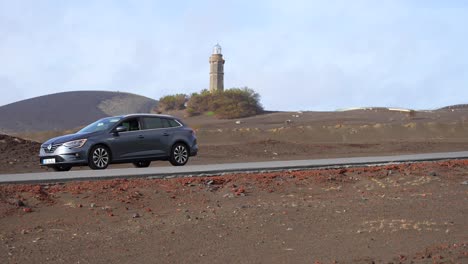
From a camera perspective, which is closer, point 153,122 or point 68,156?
point 68,156

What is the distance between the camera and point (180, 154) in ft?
72.9

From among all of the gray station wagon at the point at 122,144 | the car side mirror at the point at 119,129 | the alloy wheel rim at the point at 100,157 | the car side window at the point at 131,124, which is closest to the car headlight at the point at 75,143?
the gray station wagon at the point at 122,144

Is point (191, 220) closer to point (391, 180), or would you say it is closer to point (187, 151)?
point (391, 180)

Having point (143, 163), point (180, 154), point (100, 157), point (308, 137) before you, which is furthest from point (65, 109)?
point (100, 157)

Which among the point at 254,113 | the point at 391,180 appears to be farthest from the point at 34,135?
the point at 391,180

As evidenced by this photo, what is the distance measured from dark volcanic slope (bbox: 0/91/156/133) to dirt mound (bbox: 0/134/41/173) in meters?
42.5

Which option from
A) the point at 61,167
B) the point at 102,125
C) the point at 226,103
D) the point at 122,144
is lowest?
the point at 61,167

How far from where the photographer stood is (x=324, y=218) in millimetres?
12867

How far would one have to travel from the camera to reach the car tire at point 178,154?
22.0 m

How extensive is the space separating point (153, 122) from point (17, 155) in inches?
418

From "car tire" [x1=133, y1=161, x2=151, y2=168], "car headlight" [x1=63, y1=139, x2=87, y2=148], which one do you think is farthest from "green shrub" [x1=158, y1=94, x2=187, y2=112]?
"car headlight" [x1=63, y1=139, x2=87, y2=148]

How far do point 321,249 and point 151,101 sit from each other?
81454 mm

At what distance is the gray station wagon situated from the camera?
19.9 meters

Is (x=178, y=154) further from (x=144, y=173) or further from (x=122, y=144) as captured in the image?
(x=144, y=173)
